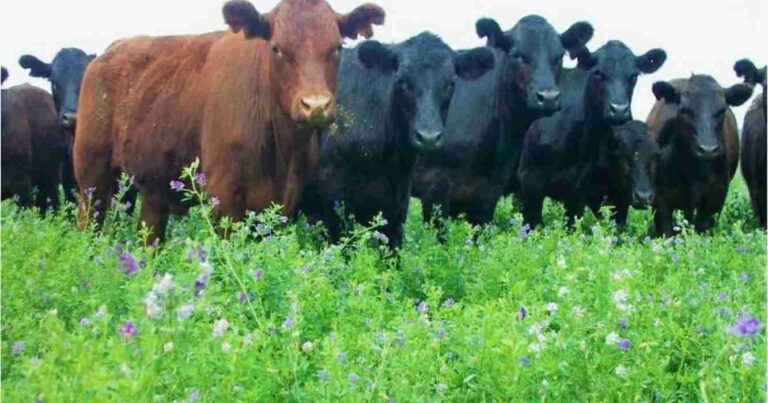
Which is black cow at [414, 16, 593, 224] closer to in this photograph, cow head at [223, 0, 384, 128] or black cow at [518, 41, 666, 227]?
black cow at [518, 41, 666, 227]

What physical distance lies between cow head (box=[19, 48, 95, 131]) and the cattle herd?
27 millimetres

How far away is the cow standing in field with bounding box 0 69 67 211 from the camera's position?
11.3 metres

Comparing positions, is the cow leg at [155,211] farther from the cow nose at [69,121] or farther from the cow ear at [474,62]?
the cow nose at [69,121]

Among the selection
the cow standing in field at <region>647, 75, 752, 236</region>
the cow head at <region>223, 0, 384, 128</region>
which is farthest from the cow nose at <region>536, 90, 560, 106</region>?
the cow head at <region>223, 0, 384, 128</region>

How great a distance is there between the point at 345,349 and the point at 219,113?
314cm

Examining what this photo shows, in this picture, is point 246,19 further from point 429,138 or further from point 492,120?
point 492,120

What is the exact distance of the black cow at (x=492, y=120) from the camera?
979 centimetres

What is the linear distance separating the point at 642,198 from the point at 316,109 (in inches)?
212

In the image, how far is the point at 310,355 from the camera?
456 centimetres

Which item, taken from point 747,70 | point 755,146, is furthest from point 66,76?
point 747,70

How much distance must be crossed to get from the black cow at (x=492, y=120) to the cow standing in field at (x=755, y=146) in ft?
11.9

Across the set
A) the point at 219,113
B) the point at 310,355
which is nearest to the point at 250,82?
the point at 219,113

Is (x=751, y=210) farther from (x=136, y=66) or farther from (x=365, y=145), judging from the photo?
(x=136, y=66)

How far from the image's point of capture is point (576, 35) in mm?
11508
